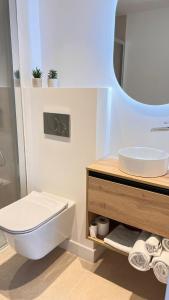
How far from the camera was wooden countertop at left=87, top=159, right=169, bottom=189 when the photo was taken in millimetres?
1181

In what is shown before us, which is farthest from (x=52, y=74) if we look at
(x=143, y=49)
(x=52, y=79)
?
(x=143, y=49)

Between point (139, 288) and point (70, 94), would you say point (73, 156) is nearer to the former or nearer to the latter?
point (70, 94)

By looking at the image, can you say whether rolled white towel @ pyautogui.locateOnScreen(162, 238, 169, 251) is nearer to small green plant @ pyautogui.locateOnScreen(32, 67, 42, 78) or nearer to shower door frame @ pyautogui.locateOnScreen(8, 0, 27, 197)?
shower door frame @ pyautogui.locateOnScreen(8, 0, 27, 197)

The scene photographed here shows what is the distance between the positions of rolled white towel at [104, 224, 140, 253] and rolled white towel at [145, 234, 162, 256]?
0.15 meters

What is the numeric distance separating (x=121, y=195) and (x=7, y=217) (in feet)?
2.54

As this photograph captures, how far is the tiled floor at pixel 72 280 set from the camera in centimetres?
151

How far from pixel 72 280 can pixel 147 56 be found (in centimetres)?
162

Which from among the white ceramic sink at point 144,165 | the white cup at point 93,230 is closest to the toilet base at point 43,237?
the white cup at point 93,230

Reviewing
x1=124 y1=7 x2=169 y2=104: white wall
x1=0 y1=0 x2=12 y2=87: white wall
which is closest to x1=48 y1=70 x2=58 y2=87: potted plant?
x1=0 y1=0 x2=12 y2=87: white wall

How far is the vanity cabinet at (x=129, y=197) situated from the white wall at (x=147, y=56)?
52 cm

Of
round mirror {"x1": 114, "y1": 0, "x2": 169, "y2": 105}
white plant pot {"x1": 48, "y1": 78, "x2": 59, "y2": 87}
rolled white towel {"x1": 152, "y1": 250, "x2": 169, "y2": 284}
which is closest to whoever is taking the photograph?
rolled white towel {"x1": 152, "y1": 250, "x2": 169, "y2": 284}

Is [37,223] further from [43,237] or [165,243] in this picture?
[165,243]

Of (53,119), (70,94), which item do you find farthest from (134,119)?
(53,119)

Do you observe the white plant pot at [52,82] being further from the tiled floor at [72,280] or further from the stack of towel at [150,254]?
the tiled floor at [72,280]
